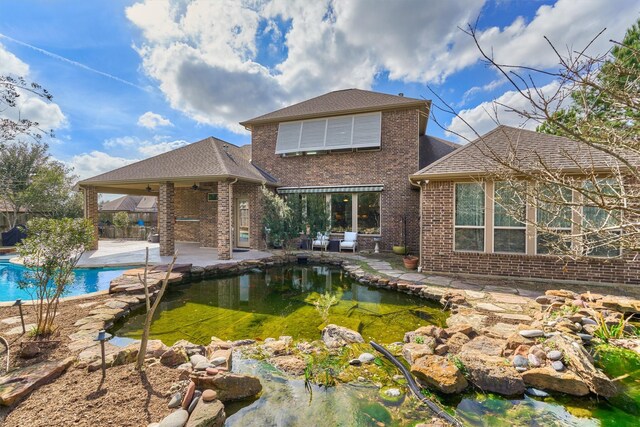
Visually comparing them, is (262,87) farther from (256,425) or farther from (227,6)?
(256,425)

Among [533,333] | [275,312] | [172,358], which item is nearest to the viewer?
[172,358]

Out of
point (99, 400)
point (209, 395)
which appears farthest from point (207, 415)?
point (99, 400)

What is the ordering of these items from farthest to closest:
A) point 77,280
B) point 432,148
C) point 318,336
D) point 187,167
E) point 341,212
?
point 432,148
point 341,212
point 187,167
point 77,280
point 318,336

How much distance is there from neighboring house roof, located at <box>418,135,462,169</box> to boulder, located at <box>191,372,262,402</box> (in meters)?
12.5

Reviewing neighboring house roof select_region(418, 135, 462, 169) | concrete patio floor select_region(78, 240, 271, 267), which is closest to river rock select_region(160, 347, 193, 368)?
concrete patio floor select_region(78, 240, 271, 267)

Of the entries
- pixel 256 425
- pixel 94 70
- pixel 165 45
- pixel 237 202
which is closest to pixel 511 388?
pixel 256 425

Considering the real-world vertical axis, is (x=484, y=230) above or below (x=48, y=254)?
above

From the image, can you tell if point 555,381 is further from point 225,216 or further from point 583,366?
point 225,216

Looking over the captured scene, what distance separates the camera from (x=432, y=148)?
15.2 meters

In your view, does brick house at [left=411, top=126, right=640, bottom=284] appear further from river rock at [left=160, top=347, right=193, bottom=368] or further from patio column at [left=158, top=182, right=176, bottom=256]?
patio column at [left=158, top=182, right=176, bottom=256]

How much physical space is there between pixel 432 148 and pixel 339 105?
5.76m

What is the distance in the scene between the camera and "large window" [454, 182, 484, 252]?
27.3 ft

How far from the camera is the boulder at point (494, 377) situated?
11.0 ft

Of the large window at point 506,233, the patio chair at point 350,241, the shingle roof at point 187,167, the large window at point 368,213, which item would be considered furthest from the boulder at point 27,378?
the large window at point 368,213
